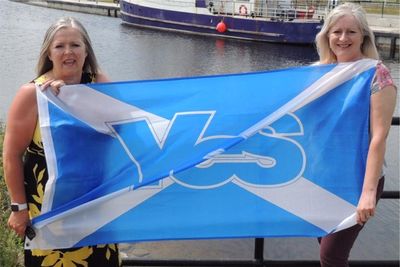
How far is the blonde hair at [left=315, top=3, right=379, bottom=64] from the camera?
2.58 metres

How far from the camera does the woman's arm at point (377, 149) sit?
2.42m

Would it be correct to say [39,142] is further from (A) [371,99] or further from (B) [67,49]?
(A) [371,99]

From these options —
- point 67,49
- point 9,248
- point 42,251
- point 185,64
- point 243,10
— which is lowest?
point 185,64

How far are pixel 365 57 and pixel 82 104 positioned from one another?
1.45 m

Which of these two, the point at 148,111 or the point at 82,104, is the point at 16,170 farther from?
the point at 148,111

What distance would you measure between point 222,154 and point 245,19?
32369 mm

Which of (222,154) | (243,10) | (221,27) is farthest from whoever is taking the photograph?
(243,10)

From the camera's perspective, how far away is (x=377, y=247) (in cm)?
668

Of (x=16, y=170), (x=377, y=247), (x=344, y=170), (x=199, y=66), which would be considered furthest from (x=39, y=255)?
(x=199, y=66)

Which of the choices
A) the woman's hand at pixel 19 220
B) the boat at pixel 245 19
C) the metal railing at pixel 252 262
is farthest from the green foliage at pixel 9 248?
the boat at pixel 245 19

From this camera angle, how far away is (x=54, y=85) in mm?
2566

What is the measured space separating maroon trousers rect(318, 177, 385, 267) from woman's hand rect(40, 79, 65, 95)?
1521mm

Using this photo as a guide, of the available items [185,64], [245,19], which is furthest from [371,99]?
[245,19]

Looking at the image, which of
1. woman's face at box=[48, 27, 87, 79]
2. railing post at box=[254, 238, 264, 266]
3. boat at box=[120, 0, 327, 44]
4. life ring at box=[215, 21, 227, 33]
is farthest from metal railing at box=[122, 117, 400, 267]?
life ring at box=[215, 21, 227, 33]
